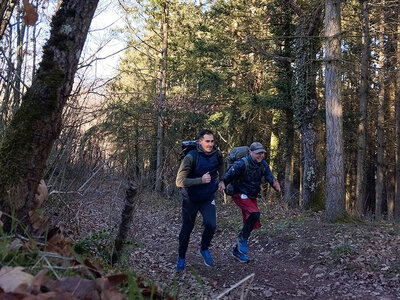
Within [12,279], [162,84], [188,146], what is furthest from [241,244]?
[162,84]

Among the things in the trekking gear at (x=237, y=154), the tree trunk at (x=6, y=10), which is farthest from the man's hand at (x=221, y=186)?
the tree trunk at (x=6, y=10)

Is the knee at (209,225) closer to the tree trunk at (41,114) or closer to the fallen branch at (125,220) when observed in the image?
the fallen branch at (125,220)

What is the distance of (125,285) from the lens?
208 centimetres

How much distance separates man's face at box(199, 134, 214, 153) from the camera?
21.0ft

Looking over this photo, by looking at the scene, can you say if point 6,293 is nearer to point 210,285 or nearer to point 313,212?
point 210,285

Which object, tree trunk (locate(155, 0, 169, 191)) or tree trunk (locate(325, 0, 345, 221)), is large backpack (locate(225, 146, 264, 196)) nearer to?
tree trunk (locate(325, 0, 345, 221))

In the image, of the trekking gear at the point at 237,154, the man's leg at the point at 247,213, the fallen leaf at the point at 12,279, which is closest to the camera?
the fallen leaf at the point at 12,279

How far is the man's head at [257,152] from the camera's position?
7.05 m

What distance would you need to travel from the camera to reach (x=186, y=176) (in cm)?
636

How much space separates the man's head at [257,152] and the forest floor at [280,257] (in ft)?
6.78

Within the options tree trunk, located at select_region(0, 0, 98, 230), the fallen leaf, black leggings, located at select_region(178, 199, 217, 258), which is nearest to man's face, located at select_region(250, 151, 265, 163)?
black leggings, located at select_region(178, 199, 217, 258)

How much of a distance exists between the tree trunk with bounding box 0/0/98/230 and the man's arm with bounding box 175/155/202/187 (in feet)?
10.6

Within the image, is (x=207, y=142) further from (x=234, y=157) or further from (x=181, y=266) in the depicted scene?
(x=181, y=266)

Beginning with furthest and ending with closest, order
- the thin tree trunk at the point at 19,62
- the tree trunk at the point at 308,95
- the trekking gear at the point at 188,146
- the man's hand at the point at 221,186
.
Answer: the tree trunk at the point at 308,95
the man's hand at the point at 221,186
the trekking gear at the point at 188,146
the thin tree trunk at the point at 19,62
